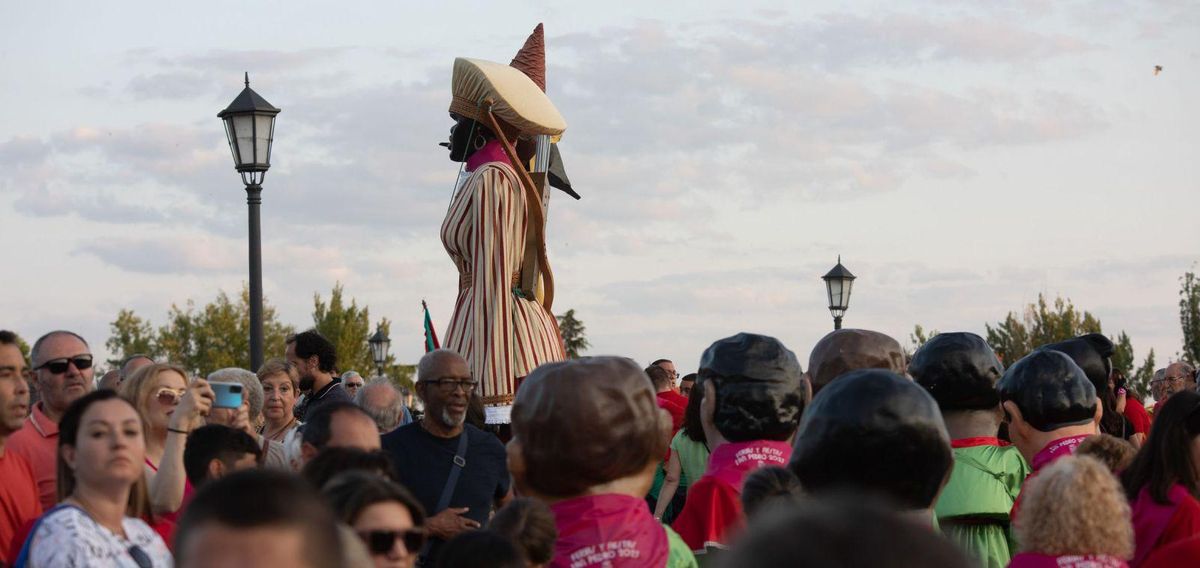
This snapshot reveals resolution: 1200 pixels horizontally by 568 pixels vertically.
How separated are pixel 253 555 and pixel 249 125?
9326mm

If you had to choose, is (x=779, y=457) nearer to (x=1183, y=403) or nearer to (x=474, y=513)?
(x=1183, y=403)

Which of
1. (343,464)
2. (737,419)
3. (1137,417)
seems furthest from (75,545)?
(1137,417)

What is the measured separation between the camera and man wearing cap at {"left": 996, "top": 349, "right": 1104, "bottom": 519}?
19.6 ft

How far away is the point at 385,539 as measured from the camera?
3.46 metres

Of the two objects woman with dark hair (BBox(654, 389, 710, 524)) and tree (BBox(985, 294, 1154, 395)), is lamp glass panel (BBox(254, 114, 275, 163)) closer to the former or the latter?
woman with dark hair (BBox(654, 389, 710, 524))

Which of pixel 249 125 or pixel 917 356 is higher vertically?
pixel 249 125

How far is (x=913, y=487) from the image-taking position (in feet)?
12.2

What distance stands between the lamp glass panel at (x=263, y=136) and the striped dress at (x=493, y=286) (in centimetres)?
190

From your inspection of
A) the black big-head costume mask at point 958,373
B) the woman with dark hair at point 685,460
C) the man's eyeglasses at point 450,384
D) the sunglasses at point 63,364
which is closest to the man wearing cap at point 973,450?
the black big-head costume mask at point 958,373

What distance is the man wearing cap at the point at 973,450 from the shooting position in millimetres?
5840

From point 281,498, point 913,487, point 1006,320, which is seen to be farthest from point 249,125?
point 1006,320

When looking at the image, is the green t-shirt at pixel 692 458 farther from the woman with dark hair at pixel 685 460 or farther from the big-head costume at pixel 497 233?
the big-head costume at pixel 497 233

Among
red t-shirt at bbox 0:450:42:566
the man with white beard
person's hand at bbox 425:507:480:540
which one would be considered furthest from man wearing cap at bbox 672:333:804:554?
red t-shirt at bbox 0:450:42:566

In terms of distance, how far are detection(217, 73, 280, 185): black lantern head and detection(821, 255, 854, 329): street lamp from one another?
34.9ft
